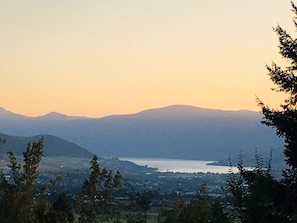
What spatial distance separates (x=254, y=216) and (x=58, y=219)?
1019 cm

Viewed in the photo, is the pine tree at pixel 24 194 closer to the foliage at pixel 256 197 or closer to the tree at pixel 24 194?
the tree at pixel 24 194

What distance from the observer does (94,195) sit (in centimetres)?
4012

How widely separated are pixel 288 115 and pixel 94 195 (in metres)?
23.8

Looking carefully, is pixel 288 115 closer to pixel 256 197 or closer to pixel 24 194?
pixel 256 197

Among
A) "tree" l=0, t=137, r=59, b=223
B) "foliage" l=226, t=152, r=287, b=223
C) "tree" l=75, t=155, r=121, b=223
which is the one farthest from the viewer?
"tree" l=75, t=155, r=121, b=223

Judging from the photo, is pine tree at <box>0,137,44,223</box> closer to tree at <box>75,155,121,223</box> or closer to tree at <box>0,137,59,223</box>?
tree at <box>0,137,59,223</box>

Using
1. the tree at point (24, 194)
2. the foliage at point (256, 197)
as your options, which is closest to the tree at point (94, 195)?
the tree at point (24, 194)

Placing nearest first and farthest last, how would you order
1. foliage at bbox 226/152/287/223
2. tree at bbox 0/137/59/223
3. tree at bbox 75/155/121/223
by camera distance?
1. foliage at bbox 226/152/287/223
2. tree at bbox 0/137/59/223
3. tree at bbox 75/155/121/223

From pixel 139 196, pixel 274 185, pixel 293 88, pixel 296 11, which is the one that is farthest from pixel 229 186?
pixel 139 196

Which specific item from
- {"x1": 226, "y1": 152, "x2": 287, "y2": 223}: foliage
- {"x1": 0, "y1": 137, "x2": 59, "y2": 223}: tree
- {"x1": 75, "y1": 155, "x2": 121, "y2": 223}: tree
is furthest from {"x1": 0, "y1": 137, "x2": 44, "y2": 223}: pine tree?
{"x1": 226, "y1": 152, "x2": 287, "y2": 223}: foliage

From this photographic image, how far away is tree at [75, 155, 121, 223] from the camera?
38.9m

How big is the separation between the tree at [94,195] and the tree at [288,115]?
21213 mm

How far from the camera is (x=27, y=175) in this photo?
101ft

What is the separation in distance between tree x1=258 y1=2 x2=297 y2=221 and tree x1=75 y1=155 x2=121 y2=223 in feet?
69.6
